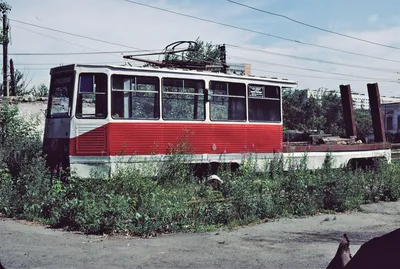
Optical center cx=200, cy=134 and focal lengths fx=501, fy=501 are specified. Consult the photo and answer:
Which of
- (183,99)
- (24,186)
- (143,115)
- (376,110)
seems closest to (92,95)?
(143,115)

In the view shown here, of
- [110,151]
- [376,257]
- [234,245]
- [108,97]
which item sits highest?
[108,97]

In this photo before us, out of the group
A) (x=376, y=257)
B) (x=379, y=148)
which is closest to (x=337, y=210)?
(x=379, y=148)

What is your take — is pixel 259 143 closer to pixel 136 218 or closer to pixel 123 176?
pixel 123 176

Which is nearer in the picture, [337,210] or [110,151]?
[337,210]

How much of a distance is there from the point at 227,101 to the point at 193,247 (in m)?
7.44

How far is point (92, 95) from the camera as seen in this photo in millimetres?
12539

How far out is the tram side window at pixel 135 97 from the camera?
1258 cm

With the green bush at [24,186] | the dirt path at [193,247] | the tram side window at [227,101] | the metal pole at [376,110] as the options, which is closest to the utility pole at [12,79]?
the green bush at [24,186]

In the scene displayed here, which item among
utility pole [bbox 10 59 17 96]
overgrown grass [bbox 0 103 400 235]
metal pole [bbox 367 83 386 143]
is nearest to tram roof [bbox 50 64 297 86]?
overgrown grass [bbox 0 103 400 235]

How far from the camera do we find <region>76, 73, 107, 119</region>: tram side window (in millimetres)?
12445

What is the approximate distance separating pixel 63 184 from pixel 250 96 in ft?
20.5

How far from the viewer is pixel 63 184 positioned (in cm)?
1123

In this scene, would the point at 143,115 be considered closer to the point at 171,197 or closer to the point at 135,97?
the point at 135,97

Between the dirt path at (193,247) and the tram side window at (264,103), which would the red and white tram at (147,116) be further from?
the dirt path at (193,247)
